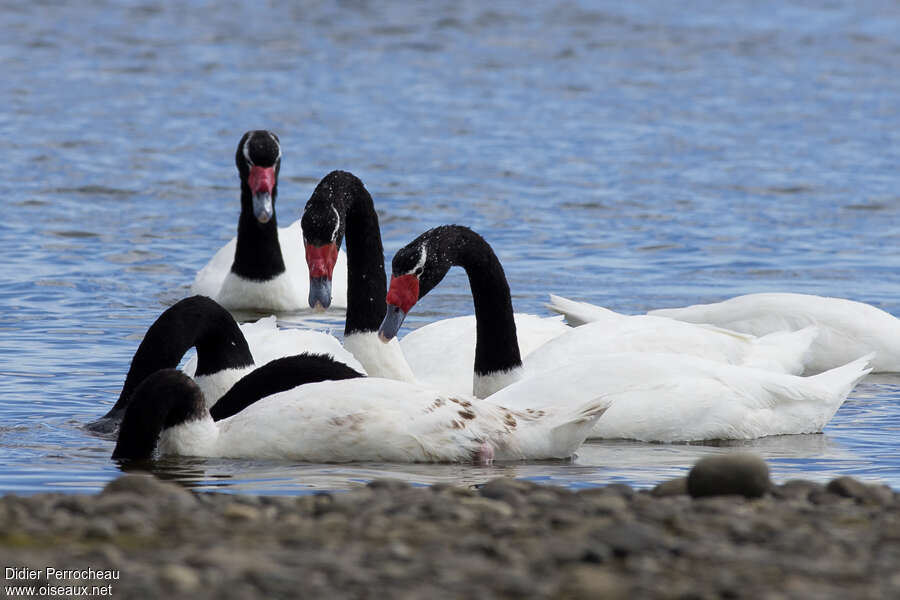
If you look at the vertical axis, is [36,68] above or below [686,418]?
above

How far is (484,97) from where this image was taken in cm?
2650

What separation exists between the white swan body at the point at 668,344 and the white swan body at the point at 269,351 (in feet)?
3.72

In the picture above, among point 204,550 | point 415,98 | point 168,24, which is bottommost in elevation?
point 204,550

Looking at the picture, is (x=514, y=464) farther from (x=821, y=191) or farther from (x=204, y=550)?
(x=821, y=191)

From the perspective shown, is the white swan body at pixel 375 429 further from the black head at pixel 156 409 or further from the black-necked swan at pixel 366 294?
the black-necked swan at pixel 366 294

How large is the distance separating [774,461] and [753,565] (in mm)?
3722

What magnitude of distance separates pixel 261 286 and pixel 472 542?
841 centimetres

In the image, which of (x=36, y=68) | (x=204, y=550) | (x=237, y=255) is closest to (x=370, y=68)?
(x=36, y=68)

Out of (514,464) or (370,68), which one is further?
(370,68)

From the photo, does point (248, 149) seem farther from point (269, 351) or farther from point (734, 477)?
point (734, 477)

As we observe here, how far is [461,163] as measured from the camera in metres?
20.9

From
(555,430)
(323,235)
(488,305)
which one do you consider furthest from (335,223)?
(555,430)

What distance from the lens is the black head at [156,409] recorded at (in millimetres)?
8688

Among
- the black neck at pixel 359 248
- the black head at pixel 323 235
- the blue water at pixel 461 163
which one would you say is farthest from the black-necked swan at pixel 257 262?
the black head at pixel 323 235
